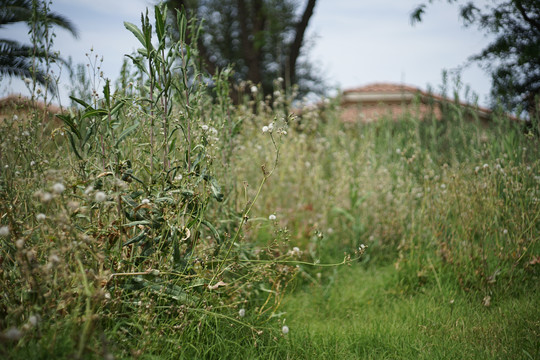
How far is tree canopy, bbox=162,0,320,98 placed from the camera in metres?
11.3

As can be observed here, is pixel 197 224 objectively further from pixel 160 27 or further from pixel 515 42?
pixel 515 42

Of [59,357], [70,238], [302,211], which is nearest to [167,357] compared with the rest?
[59,357]

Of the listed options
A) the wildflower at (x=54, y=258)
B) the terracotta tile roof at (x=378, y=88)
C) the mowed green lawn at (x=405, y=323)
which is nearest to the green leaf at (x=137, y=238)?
the wildflower at (x=54, y=258)

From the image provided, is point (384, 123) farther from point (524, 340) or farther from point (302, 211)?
point (524, 340)

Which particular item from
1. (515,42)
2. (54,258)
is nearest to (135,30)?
(54,258)

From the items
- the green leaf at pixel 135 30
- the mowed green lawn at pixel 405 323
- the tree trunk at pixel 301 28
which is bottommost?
the mowed green lawn at pixel 405 323

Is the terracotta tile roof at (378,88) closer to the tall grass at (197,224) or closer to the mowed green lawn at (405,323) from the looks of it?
the tall grass at (197,224)

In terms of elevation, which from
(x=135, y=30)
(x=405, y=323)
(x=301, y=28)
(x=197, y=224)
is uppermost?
(x=301, y=28)

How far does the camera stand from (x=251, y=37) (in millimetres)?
12898

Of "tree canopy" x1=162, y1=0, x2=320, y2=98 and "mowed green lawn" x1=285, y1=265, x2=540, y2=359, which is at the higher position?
"tree canopy" x1=162, y1=0, x2=320, y2=98

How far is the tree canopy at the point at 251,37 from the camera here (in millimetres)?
11336

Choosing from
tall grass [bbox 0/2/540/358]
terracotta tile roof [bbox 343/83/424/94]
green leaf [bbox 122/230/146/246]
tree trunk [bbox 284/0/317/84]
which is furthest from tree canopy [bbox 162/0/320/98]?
green leaf [bbox 122/230/146/246]

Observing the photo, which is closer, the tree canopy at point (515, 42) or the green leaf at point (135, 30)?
the green leaf at point (135, 30)

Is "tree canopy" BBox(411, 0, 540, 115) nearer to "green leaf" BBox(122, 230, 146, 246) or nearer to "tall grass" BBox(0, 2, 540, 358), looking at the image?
"tall grass" BBox(0, 2, 540, 358)
